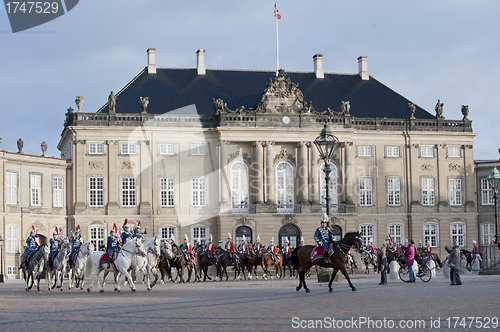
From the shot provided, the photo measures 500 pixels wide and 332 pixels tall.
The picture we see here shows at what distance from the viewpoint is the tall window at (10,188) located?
148 feet

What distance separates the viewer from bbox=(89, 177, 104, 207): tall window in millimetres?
48781

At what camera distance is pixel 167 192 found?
1978 inches

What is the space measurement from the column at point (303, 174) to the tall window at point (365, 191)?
486cm

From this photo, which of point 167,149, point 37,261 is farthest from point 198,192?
point 37,261

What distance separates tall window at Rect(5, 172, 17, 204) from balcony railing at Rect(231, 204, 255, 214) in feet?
48.0

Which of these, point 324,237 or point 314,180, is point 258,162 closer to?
point 314,180

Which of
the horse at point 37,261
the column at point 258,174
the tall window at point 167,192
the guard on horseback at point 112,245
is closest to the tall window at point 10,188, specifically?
the tall window at point 167,192

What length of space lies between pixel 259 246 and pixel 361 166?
18168 millimetres

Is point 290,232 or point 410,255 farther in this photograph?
point 290,232

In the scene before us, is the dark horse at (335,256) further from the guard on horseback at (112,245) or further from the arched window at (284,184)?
the arched window at (284,184)

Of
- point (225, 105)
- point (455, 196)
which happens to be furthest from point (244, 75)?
point (455, 196)

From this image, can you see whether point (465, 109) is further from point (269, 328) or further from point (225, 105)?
point (269, 328)

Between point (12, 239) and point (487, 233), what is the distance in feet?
115

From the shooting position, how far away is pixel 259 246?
37.2 meters
